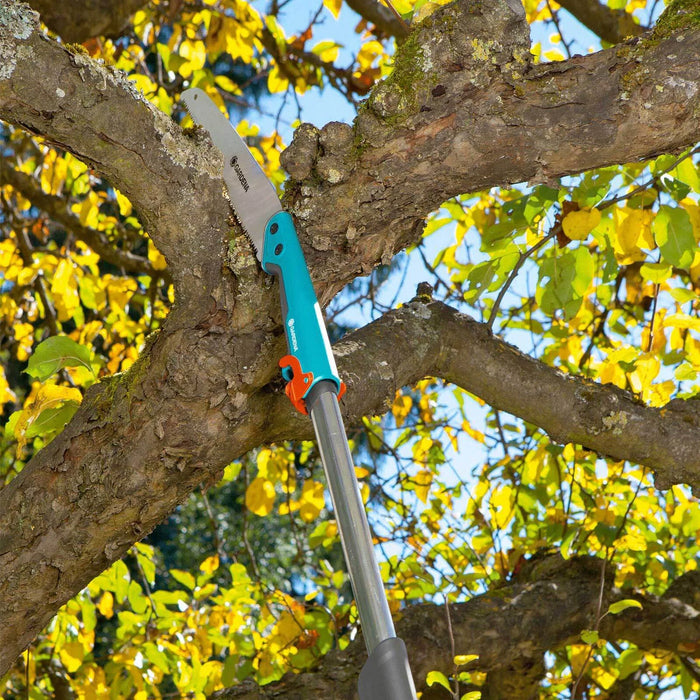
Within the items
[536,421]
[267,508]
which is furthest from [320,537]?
[536,421]

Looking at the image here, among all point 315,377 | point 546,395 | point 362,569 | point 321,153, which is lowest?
point 362,569

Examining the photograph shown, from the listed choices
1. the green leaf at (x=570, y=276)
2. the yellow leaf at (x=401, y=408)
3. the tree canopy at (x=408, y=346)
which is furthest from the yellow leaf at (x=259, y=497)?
the green leaf at (x=570, y=276)

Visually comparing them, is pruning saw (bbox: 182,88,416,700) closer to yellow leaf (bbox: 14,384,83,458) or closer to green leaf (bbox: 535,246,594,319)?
yellow leaf (bbox: 14,384,83,458)

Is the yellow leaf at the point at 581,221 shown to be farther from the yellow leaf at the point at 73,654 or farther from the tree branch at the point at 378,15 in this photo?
the yellow leaf at the point at 73,654

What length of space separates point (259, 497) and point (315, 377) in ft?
4.70

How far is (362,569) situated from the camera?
100 cm

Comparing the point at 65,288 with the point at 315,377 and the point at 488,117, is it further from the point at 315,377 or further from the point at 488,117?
the point at 488,117

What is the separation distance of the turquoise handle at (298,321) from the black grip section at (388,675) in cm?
36

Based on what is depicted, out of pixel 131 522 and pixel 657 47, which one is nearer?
pixel 657 47

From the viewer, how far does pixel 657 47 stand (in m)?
1.15

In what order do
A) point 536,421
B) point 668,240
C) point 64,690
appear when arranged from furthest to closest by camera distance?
point 64,690 → point 536,421 → point 668,240

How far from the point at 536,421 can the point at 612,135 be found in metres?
0.67

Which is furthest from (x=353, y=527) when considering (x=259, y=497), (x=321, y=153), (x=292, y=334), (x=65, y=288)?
(x=65, y=288)

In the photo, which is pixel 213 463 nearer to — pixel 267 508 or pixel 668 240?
pixel 668 240
